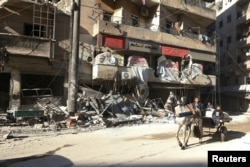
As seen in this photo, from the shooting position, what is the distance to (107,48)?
80.4ft

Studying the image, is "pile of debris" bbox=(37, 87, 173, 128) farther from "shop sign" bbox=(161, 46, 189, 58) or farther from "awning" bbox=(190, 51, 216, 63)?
"awning" bbox=(190, 51, 216, 63)

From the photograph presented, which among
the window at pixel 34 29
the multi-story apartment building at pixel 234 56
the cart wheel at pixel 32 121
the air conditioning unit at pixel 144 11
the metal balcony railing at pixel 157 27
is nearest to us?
the cart wheel at pixel 32 121

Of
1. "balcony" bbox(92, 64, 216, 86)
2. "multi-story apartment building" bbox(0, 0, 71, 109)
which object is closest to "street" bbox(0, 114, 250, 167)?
"multi-story apartment building" bbox(0, 0, 71, 109)

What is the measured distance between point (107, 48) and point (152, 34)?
4.33 meters

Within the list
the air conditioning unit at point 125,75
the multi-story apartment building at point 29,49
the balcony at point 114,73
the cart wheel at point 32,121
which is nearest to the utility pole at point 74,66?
the cart wheel at point 32,121

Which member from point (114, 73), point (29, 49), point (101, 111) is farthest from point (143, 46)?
point (29, 49)

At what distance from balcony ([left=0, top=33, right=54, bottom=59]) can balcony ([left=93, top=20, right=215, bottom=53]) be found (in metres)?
4.43

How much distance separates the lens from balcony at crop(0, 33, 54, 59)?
63.9 ft

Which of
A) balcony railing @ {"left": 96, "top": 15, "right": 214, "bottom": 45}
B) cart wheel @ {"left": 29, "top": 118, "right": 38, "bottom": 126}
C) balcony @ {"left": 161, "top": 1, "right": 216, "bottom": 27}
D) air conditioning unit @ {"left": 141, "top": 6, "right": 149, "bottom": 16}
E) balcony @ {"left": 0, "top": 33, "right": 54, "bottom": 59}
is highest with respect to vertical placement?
balcony @ {"left": 161, "top": 1, "right": 216, "bottom": 27}

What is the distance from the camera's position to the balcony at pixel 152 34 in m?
23.8

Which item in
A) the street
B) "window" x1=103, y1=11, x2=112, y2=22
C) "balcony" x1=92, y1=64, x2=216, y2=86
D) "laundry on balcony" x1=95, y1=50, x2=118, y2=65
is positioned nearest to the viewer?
the street

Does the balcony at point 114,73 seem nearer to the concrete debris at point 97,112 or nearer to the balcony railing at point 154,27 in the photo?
the concrete debris at point 97,112

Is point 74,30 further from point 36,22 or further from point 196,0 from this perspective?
point 196,0

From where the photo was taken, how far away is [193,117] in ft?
37.2
